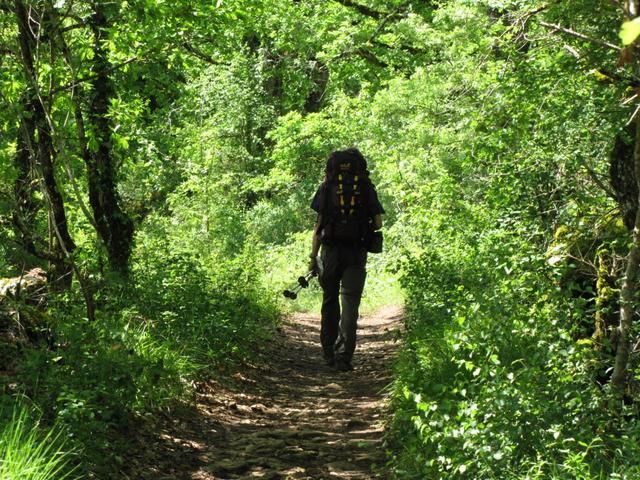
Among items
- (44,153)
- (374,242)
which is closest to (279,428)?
(374,242)

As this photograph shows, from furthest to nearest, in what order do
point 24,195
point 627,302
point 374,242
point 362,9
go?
point 362,9
point 24,195
point 374,242
point 627,302

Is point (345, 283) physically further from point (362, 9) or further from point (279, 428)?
point (362, 9)

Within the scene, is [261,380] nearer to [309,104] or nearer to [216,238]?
[216,238]

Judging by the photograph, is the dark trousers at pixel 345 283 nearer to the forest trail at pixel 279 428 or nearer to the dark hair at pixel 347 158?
the forest trail at pixel 279 428

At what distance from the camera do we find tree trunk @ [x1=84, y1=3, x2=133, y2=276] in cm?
889

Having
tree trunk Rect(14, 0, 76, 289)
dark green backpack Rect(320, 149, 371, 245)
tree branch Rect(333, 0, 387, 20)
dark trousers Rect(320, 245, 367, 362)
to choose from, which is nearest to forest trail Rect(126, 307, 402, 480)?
dark trousers Rect(320, 245, 367, 362)

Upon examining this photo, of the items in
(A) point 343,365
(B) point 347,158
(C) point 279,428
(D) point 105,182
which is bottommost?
(C) point 279,428

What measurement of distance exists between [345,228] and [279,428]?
7.86 feet

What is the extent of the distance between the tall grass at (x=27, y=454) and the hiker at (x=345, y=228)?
420cm

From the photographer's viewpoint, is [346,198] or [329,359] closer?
[346,198]

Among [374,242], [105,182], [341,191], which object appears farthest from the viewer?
[105,182]

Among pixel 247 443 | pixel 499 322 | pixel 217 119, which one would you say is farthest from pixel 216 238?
pixel 499 322

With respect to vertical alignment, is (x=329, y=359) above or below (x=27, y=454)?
below

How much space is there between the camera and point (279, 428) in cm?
652
